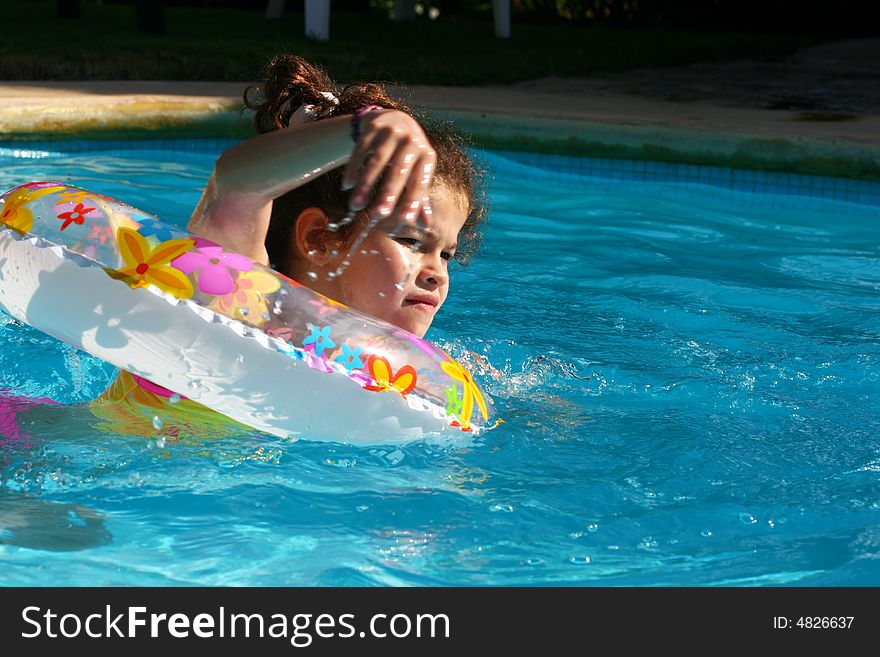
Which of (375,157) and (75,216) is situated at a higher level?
(375,157)

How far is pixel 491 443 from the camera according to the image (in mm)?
3023

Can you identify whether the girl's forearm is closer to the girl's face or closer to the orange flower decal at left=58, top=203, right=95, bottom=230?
the orange flower decal at left=58, top=203, right=95, bottom=230

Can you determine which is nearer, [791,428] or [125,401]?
[125,401]

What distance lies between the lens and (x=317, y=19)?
10.4m

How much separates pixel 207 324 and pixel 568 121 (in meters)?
4.47

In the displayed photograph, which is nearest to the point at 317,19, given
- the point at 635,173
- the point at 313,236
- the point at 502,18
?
the point at 502,18

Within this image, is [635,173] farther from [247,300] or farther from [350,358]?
[247,300]

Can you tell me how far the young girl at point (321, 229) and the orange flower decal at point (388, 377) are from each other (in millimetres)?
308

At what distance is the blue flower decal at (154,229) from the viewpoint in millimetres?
2615

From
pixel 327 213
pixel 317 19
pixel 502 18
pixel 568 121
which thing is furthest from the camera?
pixel 502 18

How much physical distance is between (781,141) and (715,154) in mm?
360

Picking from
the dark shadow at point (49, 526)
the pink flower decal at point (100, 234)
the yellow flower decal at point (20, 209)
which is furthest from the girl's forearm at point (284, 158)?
the dark shadow at point (49, 526)
